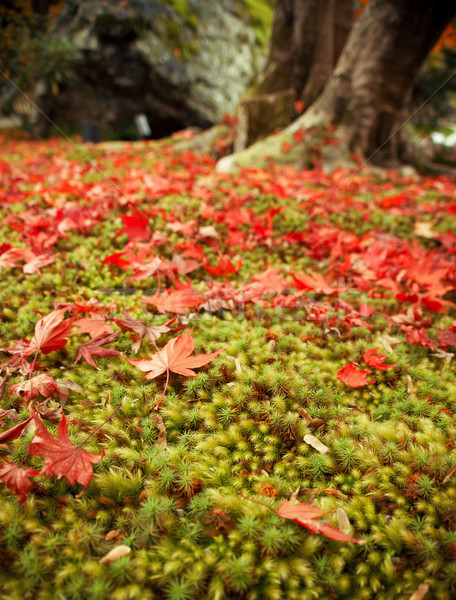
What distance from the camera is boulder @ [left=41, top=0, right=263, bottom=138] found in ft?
30.0

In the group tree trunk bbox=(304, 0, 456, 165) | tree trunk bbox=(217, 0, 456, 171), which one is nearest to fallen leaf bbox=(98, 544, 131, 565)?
tree trunk bbox=(217, 0, 456, 171)

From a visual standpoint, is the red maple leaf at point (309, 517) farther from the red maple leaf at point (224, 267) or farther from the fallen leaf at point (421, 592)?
the red maple leaf at point (224, 267)

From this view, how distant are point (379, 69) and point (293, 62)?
3142 mm

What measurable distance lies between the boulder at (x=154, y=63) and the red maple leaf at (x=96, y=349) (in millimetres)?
10107

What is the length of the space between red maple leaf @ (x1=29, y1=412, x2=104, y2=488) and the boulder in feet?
35.0

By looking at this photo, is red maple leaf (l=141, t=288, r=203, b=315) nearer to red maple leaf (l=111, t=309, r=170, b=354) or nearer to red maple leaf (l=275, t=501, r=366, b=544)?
red maple leaf (l=111, t=309, r=170, b=354)

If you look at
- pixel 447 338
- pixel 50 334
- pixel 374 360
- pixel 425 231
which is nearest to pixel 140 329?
pixel 50 334

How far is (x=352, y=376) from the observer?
1.63 meters

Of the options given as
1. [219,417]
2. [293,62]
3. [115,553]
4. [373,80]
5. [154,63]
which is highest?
[293,62]

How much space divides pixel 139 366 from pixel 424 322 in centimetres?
174

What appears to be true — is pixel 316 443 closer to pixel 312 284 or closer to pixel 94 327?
pixel 312 284

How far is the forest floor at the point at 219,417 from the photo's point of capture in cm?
102

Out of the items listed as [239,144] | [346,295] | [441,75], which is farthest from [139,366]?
[441,75]

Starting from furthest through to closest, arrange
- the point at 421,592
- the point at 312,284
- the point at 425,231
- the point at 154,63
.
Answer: the point at 154,63 < the point at 425,231 < the point at 312,284 < the point at 421,592
